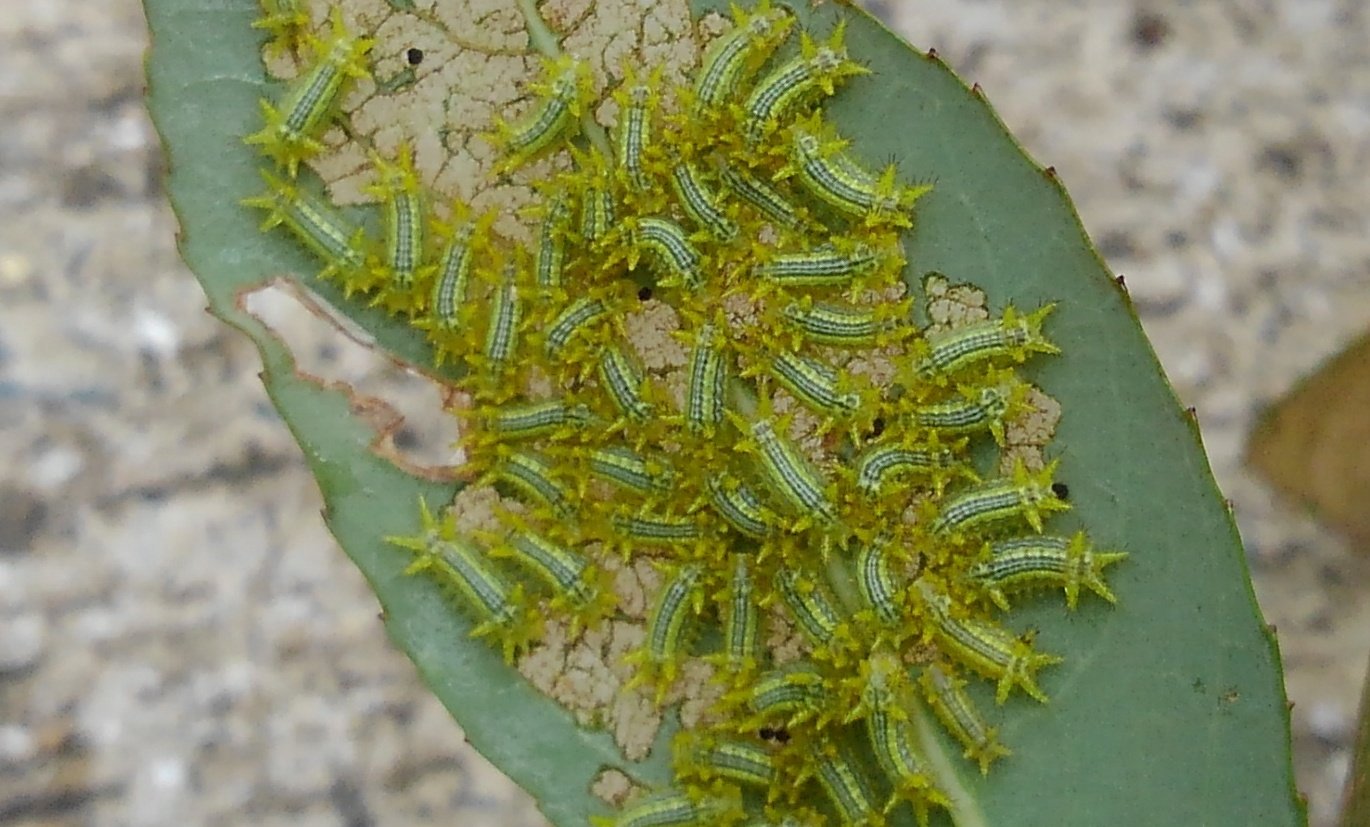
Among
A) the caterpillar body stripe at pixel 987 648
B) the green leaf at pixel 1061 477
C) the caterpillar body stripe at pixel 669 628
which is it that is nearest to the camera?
the green leaf at pixel 1061 477

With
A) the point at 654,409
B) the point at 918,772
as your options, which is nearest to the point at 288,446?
the point at 654,409

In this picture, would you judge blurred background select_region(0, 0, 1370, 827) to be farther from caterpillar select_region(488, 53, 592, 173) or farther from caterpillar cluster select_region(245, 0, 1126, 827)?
caterpillar select_region(488, 53, 592, 173)

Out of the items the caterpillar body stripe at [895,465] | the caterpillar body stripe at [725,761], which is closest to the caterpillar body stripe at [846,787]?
the caterpillar body stripe at [725,761]

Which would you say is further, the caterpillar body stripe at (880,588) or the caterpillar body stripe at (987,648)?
the caterpillar body stripe at (880,588)

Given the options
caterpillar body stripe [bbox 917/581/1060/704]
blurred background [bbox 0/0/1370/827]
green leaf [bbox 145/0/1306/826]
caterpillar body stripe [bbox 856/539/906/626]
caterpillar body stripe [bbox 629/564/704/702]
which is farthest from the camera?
blurred background [bbox 0/0/1370/827]

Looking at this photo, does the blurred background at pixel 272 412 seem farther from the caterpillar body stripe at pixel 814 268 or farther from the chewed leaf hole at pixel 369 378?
the caterpillar body stripe at pixel 814 268

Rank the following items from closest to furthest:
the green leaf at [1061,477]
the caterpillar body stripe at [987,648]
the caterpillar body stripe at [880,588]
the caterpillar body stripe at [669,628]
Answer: the green leaf at [1061,477] → the caterpillar body stripe at [987,648] → the caterpillar body stripe at [880,588] → the caterpillar body stripe at [669,628]

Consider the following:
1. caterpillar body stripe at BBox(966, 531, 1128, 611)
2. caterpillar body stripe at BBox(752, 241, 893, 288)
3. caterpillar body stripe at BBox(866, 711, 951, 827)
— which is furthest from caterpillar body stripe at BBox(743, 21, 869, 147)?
caterpillar body stripe at BBox(866, 711, 951, 827)

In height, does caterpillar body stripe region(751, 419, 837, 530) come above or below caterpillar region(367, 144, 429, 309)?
above
